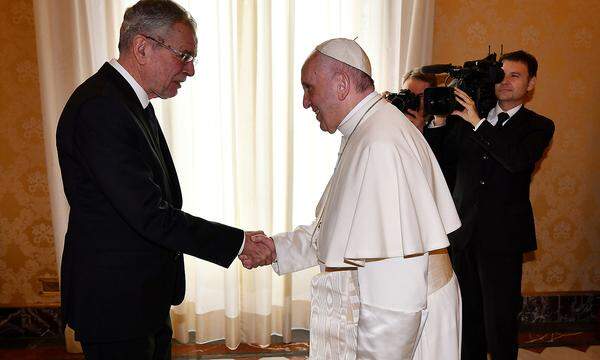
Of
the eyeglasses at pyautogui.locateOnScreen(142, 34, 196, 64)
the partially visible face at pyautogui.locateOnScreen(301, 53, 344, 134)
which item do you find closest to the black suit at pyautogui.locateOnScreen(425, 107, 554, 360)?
the partially visible face at pyautogui.locateOnScreen(301, 53, 344, 134)

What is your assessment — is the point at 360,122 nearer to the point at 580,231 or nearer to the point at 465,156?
the point at 465,156

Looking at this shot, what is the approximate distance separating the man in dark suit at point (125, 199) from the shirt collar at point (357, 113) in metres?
0.70

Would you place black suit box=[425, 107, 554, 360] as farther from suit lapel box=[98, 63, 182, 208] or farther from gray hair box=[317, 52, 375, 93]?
suit lapel box=[98, 63, 182, 208]

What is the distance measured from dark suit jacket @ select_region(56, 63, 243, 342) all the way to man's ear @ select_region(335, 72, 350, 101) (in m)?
0.72

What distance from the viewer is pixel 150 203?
1.77 meters

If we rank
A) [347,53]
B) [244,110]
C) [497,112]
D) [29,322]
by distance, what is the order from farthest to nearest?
1. [29,322]
2. [244,110]
3. [497,112]
4. [347,53]

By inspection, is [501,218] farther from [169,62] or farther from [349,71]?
[169,62]

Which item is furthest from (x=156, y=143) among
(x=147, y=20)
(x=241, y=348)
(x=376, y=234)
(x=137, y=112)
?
(x=241, y=348)

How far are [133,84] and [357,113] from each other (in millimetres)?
863

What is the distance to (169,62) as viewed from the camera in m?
1.91

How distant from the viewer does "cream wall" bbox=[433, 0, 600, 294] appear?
3658mm

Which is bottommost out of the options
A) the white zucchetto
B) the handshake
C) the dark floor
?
the dark floor

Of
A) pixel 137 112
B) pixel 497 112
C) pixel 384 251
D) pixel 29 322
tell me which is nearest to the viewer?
pixel 384 251

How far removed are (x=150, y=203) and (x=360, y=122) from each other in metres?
0.80
